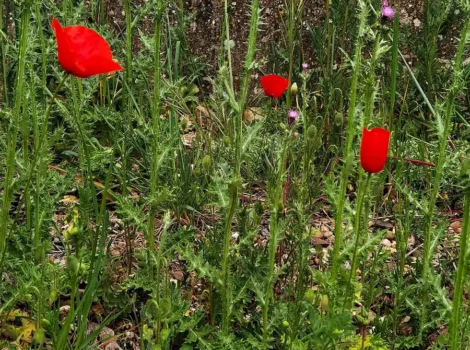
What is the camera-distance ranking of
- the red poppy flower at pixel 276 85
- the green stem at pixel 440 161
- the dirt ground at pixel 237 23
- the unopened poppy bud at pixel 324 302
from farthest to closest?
the dirt ground at pixel 237 23 < the red poppy flower at pixel 276 85 < the unopened poppy bud at pixel 324 302 < the green stem at pixel 440 161

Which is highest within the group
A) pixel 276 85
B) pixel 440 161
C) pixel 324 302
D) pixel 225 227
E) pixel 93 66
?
pixel 93 66

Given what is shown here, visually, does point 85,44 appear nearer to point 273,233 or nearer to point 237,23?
point 273,233

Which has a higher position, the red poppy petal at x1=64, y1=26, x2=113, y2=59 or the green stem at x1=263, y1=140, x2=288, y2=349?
the red poppy petal at x1=64, y1=26, x2=113, y2=59

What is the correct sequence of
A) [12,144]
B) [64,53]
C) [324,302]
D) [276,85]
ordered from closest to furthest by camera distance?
[64,53]
[12,144]
[324,302]
[276,85]

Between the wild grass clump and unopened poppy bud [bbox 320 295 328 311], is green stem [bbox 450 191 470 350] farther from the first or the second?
unopened poppy bud [bbox 320 295 328 311]

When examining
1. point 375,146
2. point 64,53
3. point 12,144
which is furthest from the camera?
point 12,144

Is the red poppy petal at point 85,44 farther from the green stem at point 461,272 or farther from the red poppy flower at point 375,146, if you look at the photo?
the green stem at point 461,272

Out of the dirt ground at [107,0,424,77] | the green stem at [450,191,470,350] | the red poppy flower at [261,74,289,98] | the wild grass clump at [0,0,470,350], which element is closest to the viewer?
the green stem at [450,191,470,350]

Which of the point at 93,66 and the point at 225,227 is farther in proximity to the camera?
the point at 225,227

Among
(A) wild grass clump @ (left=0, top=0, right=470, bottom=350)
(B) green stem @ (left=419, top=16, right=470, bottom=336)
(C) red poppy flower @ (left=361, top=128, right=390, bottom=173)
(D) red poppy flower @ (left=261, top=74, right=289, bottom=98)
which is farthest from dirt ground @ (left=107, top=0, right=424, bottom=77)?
(C) red poppy flower @ (left=361, top=128, right=390, bottom=173)

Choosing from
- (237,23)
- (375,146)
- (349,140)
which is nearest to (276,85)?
(349,140)

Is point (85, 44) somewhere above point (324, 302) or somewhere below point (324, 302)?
above

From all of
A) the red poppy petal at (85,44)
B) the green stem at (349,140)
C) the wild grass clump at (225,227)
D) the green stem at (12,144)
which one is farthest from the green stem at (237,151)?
the green stem at (12,144)

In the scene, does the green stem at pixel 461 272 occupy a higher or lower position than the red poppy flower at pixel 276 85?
lower
